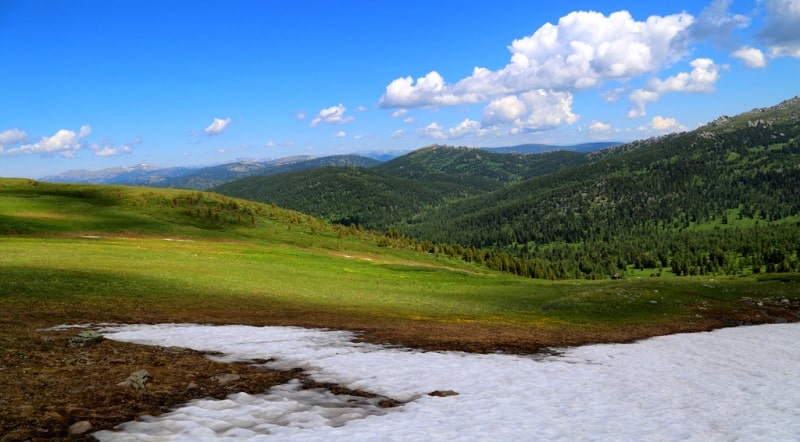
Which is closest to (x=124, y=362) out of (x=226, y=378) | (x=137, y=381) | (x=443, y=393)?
(x=137, y=381)

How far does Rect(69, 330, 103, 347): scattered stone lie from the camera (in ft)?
58.8

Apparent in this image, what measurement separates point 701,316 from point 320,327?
122ft

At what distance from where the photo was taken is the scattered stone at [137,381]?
13555 mm

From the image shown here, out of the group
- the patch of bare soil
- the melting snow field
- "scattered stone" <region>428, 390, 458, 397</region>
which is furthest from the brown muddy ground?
"scattered stone" <region>428, 390, 458, 397</region>

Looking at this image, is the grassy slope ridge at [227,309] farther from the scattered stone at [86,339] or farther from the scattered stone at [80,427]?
the scattered stone at [86,339]

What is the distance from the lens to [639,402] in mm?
15461

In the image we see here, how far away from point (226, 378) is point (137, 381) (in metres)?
2.79

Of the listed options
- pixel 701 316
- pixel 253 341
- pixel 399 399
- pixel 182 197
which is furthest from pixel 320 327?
pixel 182 197

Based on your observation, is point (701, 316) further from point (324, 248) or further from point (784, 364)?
point (324, 248)

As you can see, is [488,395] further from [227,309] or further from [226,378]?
[227,309]

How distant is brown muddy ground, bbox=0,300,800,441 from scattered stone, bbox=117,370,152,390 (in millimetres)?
188

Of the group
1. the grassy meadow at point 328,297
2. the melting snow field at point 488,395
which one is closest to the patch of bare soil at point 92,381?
the melting snow field at point 488,395

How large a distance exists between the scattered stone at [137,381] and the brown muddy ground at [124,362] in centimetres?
19

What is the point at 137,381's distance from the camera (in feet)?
45.3
